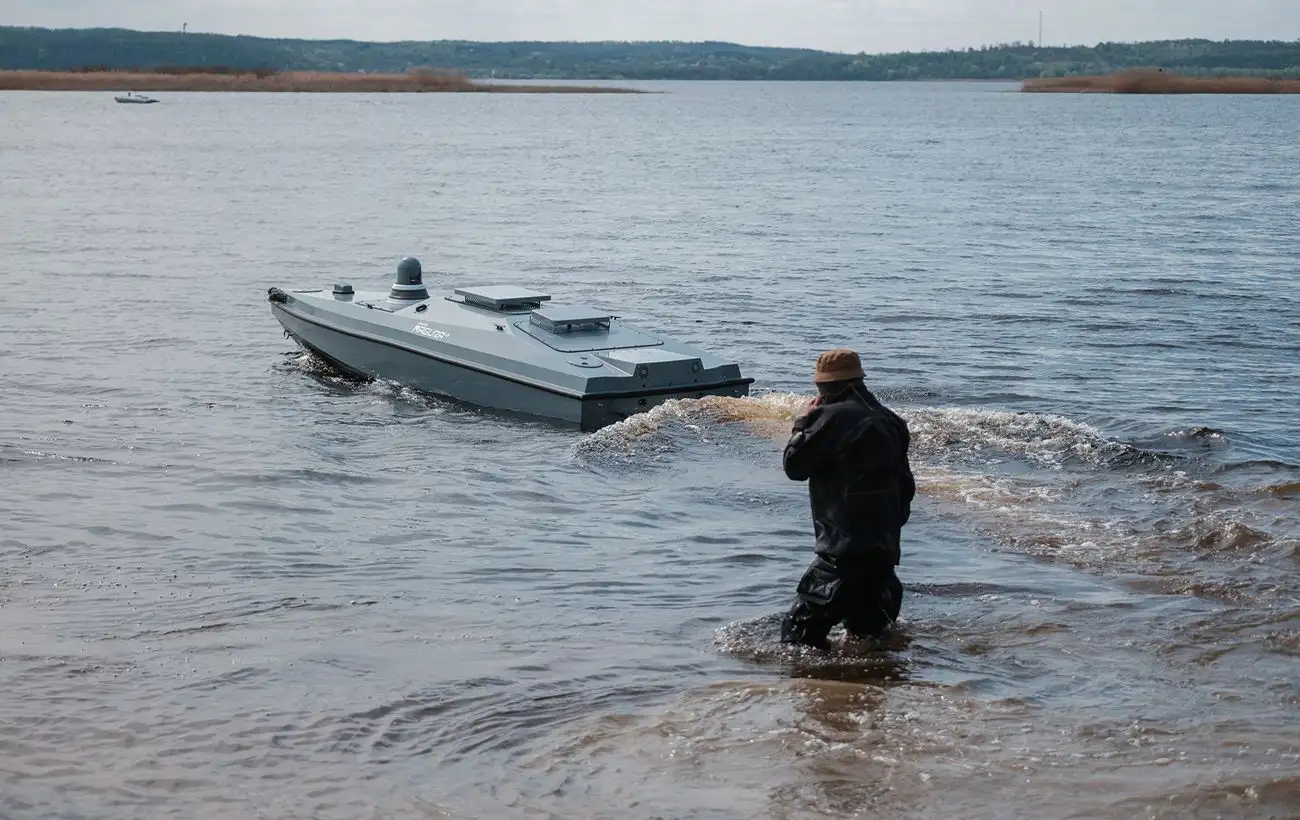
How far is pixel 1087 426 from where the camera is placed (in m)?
17.7

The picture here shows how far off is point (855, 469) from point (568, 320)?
986 cm

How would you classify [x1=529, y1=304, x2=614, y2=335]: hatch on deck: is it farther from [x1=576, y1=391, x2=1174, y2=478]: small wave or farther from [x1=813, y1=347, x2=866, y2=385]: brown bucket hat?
[x1=813, y1=347, x2=866, y2=385]: brown bucket hat

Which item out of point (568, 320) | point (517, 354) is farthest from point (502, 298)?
point (517, 354)

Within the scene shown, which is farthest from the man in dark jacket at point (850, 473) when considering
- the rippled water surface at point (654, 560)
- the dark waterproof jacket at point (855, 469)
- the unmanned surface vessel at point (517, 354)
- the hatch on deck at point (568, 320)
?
the hatch on deck at point (568, 320)

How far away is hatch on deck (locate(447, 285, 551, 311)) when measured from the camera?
1938 centimetres

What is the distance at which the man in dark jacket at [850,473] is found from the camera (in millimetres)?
9016

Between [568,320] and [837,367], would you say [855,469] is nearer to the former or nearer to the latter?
[837,367]

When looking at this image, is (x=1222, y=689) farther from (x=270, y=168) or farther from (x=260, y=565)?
(x=270, y=168)

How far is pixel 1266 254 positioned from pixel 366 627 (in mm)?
29796

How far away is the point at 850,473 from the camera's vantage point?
29.8 feet

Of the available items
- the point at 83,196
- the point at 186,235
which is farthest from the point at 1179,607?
the point at 83,196

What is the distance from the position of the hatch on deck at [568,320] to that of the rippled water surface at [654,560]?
50.9 inches

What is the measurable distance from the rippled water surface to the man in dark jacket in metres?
0.79

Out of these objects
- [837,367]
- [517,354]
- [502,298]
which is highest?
[837,367]
